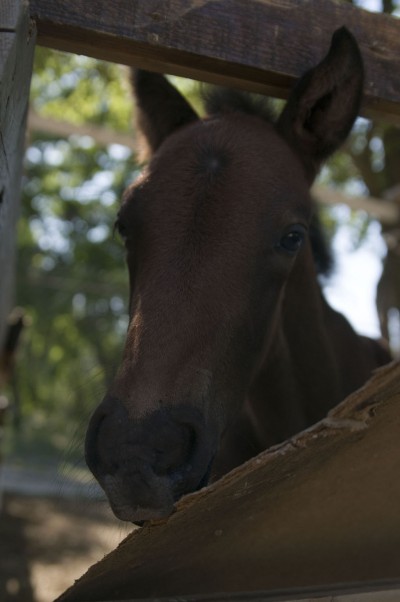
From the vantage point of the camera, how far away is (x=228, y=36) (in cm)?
225

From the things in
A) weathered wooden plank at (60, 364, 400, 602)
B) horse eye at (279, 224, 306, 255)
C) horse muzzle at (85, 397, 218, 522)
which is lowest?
weathered wooden plank at (60, 364, 400, 602)

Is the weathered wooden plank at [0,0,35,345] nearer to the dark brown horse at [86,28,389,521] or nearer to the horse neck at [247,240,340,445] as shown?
the dark brown horse at [86,28,389,521]

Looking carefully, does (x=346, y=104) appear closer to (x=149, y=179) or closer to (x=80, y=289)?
(x=149, y=179)

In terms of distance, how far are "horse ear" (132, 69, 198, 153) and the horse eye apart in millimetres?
932

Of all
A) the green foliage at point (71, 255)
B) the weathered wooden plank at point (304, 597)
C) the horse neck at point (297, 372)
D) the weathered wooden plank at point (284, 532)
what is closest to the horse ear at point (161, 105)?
the horse neck at point (297, 372)

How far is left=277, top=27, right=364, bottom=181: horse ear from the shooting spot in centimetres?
245

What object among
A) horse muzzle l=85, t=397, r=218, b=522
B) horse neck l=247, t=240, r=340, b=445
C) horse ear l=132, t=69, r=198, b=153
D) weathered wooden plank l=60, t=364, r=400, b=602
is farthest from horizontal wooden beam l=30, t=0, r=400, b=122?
weathered wooden plank l=60, t=364, r=400, b=602

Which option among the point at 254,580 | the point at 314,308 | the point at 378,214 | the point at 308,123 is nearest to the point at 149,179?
the point at 308,123

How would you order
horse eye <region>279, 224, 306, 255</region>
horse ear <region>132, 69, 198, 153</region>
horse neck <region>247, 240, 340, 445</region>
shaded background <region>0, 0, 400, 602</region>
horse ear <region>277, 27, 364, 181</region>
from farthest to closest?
shaded background <region>0, 0, 400, 602</region>, horse ear <region>132, 69, 198, 153</region>, horse neck <region>247, 240, 340, 445</region>, horse eye <region>279, 224, 306, 255</region>, horse ear <region>277, 27, 364, 181</region>

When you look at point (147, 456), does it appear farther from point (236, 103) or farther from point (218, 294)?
point (236, 103)

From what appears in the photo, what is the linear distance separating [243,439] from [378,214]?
3.72 metres

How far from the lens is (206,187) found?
2533mm

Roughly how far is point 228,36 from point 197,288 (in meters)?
0.80

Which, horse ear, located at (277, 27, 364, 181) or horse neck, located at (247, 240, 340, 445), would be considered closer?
horse ear, located at (277, 27, 364, 181)
